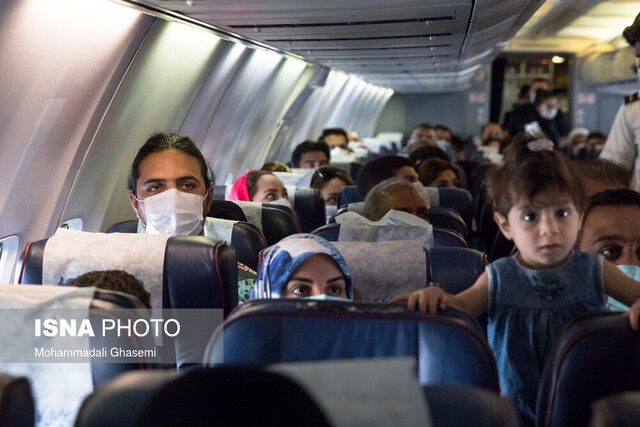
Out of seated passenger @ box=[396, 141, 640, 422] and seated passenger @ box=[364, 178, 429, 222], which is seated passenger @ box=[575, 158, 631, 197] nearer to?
seated passenger @ box=[364, 178, 429, 222]

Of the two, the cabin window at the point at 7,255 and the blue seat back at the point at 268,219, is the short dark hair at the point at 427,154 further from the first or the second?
the cabin window at the point at 7,255

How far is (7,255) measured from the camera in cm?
501

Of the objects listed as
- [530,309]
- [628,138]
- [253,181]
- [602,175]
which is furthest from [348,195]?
[530,309]

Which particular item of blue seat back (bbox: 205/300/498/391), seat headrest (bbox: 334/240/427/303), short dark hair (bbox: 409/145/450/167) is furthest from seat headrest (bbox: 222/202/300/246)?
short dark hair (bbox: 409/145/450/167)

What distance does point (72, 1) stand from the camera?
4.49 m

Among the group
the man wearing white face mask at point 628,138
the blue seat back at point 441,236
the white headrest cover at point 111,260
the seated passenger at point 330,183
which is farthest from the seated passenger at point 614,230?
the seated passenger at point 330,183

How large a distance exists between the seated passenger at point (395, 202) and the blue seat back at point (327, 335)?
7.76 ft

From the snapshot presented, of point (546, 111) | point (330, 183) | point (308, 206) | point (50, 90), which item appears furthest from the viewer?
point (546, 111)

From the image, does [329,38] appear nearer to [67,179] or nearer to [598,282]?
[67,179]

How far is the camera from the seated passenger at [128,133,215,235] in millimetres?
3551

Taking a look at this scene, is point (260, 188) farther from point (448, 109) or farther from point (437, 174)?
point (448, 109)

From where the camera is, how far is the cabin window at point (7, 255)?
4938mm

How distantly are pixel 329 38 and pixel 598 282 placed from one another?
4.79 meters

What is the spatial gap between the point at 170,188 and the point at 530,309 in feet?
6.32
